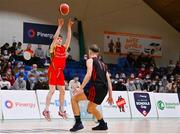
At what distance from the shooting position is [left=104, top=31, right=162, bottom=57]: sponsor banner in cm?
2620

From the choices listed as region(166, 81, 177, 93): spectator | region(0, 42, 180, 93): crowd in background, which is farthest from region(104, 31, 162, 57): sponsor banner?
region(166, 81, 177, 93): spectator

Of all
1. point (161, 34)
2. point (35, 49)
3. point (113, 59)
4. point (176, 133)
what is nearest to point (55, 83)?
point (176, 133)

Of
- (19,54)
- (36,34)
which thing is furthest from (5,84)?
(36,34)

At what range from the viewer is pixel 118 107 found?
15.1m

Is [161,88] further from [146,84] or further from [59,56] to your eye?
[59,56]

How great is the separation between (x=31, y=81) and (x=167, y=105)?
559 centimetres

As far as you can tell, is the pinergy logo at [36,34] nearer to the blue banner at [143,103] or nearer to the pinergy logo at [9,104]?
the blue banner at [143,103]

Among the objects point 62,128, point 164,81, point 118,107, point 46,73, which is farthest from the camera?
point 164,81

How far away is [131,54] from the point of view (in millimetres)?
25906

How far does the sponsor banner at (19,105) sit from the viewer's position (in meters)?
12.6

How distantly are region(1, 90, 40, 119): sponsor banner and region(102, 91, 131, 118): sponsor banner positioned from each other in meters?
2.80

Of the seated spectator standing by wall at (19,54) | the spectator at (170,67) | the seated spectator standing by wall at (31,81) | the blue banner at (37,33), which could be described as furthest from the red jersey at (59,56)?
the spectator at (170,67)

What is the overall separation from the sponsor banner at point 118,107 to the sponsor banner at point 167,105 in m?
1.56

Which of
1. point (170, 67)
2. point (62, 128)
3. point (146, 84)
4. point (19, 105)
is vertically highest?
point (170, 67)
